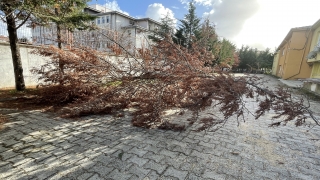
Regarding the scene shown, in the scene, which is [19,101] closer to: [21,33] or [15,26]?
[15,26]

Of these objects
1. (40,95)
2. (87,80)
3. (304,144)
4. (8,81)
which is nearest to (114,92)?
(87,80)

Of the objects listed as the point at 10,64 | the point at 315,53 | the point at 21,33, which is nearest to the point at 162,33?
the point at 10,64

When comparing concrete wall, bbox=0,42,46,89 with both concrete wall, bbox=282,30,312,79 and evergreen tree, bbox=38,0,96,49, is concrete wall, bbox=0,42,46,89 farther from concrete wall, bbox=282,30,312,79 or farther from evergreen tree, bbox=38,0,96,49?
concrete wall, bbox=282,30,312,79

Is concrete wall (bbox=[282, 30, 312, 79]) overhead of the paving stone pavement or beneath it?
overhead

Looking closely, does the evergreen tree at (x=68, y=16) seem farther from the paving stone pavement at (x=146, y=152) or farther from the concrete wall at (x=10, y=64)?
the paving stone pavement at (x=146, y=152)

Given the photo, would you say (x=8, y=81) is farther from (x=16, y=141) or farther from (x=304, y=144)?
(x=304, y=144)

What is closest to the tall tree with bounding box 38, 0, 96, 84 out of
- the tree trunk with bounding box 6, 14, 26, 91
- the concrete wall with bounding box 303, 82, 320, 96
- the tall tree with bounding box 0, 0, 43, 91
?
the tall tree with bounding box 0, 0, 43, 91

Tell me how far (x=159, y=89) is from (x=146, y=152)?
1378 millimetres

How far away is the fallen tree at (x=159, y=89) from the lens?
2344 mm

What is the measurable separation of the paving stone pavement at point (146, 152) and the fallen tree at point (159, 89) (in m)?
0.42

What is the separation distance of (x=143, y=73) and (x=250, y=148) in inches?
100

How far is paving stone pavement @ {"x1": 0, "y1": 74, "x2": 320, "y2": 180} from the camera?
7.00 ft

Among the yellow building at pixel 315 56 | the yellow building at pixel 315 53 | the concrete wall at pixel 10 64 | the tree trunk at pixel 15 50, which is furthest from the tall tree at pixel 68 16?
the yellow building at pixel 315 53

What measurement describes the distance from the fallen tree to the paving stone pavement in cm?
42
